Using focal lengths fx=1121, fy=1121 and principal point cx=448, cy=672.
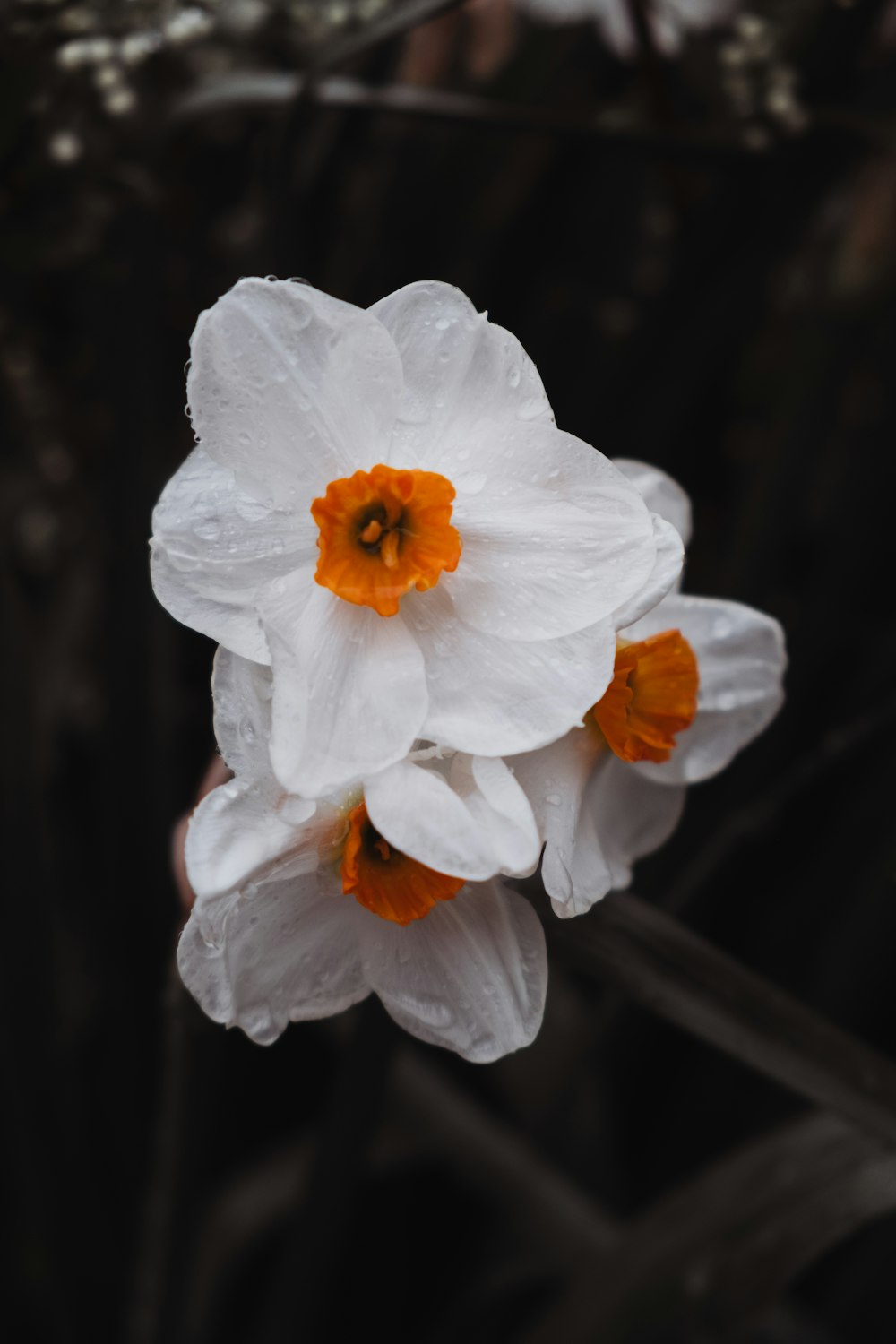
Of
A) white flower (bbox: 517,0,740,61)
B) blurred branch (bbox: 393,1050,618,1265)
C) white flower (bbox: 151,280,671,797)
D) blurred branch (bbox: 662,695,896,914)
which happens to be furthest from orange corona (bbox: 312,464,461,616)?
white flower (bbox: 517,0,740,61)

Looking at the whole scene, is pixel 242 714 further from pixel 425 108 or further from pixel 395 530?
pixel 425 108

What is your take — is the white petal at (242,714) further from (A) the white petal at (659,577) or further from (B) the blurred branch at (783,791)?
(B) the blurred branch at (783,791)

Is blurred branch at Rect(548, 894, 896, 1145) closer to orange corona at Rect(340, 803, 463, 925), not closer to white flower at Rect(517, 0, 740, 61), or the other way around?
orange corona at Rect(340, 803, 463, 925)

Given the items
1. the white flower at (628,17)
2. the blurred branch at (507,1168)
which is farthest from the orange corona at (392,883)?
the white flower at (628,17)

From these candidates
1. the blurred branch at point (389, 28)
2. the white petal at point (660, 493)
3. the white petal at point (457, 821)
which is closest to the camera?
the white petal at point (457, 821)

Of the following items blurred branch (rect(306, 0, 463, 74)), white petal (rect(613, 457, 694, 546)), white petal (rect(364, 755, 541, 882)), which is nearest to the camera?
white petal (rect(364, 755, 541, 882))

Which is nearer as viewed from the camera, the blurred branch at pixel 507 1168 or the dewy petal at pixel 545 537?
the dewy petal at pixel 545 537

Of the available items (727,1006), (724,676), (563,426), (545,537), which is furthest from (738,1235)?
(563,426)
